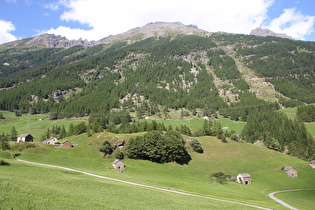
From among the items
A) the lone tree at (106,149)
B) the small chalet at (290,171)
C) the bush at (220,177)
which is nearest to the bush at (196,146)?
A: the bush at (220,177)

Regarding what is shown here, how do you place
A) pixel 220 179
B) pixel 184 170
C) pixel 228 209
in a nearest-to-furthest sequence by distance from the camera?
1. pixel 228 209
2. pixel 220 179
3. pixel 184 170

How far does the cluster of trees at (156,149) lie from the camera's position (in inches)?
3324

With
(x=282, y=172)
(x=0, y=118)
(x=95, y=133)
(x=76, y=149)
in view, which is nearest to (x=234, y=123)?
(x=282, y=172)

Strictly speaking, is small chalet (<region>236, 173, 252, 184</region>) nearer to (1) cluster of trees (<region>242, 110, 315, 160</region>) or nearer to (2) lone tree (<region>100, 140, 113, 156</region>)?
(2) lone tree (<region>100, 140, 113, 156</region>)

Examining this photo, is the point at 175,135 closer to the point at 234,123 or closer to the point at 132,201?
the point at 132,201

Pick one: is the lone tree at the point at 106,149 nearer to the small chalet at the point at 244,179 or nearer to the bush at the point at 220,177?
the bush at the point at 220,177

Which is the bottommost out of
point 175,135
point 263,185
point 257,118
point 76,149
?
point 263,185

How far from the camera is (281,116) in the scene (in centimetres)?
15688

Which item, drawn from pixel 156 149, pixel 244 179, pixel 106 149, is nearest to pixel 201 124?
pixel 156 149

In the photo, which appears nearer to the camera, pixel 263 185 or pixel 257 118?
pixel 263 185

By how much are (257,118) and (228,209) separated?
155714mm

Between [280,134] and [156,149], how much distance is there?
10301 centimetres

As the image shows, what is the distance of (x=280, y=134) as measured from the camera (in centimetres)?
13912

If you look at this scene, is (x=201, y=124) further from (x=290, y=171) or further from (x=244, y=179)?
(x=244, y=179)
